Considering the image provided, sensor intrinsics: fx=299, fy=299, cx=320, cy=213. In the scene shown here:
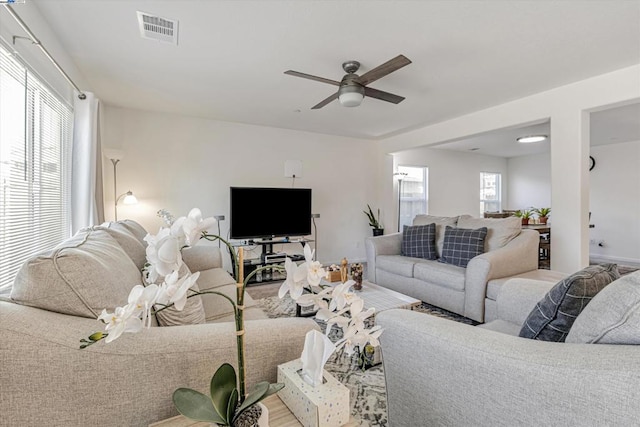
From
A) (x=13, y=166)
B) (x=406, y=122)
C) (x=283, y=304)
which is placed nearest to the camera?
(x=13, y=166)

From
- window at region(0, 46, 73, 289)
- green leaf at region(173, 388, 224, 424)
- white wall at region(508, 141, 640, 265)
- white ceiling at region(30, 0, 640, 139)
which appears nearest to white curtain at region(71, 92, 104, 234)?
window at region(0, 46, 73, 289)

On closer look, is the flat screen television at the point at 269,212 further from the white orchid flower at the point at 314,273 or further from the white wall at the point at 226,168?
the white orchid flower at the point at 314,273

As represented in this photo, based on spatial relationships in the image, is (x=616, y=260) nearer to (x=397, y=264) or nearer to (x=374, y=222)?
(x=374, y=222)

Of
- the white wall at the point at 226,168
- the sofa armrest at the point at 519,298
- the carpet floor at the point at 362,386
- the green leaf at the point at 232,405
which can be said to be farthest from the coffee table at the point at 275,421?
the white wall at the point at 226,168

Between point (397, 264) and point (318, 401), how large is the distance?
2837mm

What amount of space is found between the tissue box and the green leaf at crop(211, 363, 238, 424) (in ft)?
0.71

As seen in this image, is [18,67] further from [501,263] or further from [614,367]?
[501,263]

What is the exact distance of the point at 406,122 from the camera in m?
4.59

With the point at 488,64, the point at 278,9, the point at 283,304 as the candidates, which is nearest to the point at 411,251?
the point at 283,304

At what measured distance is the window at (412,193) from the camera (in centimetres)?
661

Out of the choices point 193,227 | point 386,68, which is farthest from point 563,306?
point 386,68

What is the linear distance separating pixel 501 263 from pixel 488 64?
180 cm

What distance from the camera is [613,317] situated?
819mm

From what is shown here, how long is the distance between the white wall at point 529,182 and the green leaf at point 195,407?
8.73 meters
